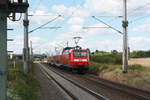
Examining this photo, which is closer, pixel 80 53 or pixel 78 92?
pixel 78 92

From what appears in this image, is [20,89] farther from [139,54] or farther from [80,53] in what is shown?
[139,54]

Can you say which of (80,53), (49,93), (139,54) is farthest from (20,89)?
(139,54)

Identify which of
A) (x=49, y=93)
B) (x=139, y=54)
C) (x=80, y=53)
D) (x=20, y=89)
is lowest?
(x=49, y=93)

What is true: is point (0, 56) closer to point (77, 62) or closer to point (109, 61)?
point (77, 62)

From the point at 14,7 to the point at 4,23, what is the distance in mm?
627

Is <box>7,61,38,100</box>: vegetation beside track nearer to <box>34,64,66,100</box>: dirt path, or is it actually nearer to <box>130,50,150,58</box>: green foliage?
<box>34,64,66,100</box>: dirt path

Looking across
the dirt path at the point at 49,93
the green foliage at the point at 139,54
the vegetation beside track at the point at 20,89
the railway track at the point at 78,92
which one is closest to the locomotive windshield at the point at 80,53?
the railway track at the point at 78,92

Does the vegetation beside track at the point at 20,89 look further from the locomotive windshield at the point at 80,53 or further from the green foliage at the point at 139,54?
the green foliage at the point at 139,54

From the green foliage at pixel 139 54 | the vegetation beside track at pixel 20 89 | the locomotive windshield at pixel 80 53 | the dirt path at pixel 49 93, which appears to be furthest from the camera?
the green foliage at pixel 139 54

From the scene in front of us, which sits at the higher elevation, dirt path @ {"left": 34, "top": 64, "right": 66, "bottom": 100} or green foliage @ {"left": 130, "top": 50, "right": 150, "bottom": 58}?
green foliage @ {"left": 130, "top": 50, "right": 150, "bottom": 58}

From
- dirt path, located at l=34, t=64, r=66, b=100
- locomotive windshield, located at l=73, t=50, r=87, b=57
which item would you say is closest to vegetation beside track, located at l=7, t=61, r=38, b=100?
dirt path, located at l=34, t=64, r=66, b=100

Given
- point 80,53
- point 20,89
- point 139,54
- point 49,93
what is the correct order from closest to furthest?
point 20,89
point 49,93
point 80,53
point 139,54

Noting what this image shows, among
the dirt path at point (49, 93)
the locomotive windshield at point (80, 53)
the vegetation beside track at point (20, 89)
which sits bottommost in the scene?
the dirt path at point (49, 93)

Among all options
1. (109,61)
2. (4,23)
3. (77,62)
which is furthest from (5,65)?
(109,61)
